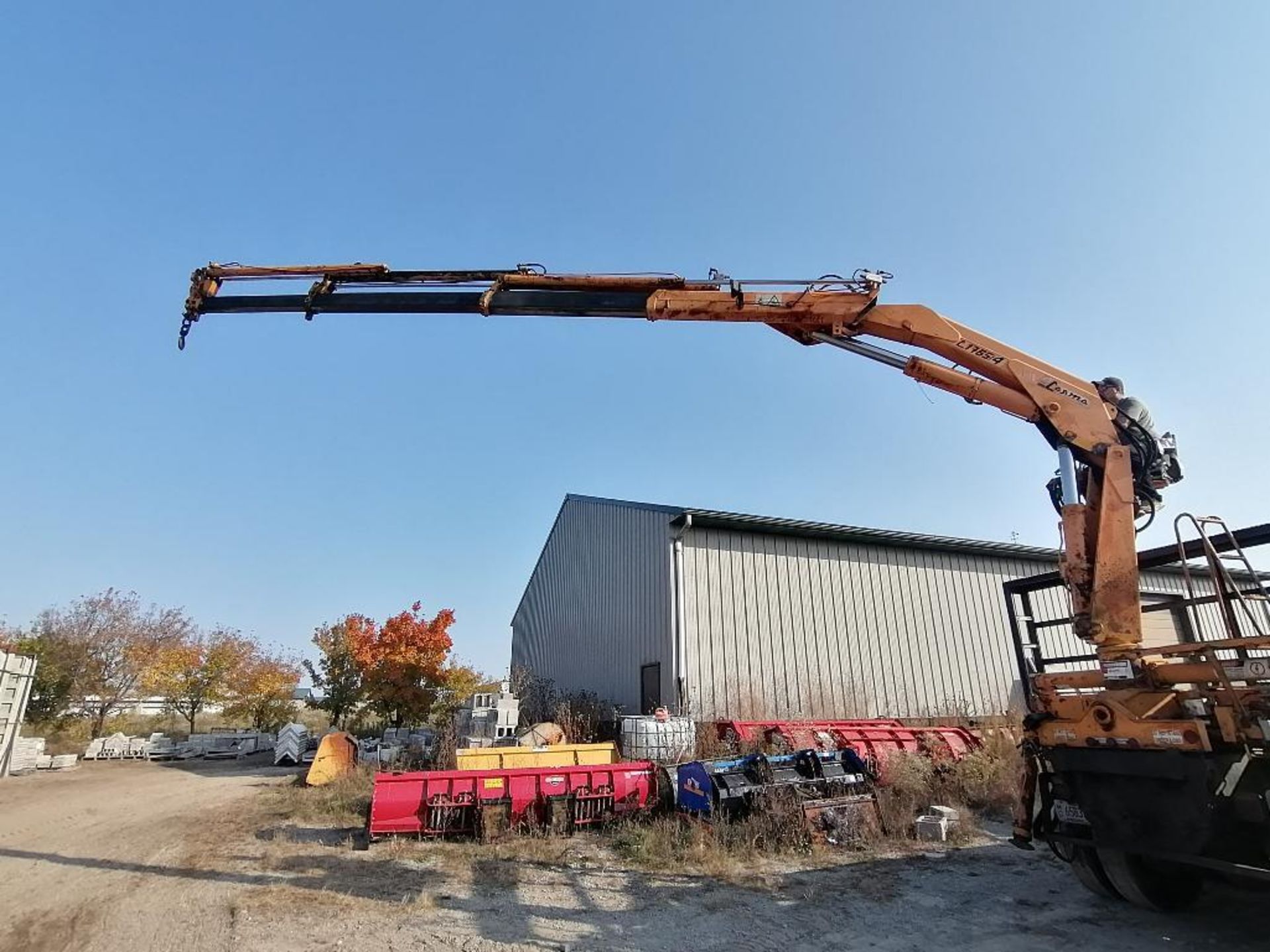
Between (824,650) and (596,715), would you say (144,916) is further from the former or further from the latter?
(824,650)

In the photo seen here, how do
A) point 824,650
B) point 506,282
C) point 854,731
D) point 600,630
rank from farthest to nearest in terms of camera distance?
point 600,630, point 824,650, point 854,731, point 506,282

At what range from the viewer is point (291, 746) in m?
19.2

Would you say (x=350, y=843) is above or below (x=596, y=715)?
below

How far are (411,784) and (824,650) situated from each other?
10251 millimetres

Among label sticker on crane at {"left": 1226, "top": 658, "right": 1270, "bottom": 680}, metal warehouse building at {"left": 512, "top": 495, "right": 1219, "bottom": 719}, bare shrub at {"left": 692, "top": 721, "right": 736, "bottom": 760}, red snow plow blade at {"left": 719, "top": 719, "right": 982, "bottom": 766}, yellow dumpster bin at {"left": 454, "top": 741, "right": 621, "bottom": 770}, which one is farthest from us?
metal warehouse building at {"left": 512, "top": 495, "right": 1219, "bottom": 719}

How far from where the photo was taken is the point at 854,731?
1091cm

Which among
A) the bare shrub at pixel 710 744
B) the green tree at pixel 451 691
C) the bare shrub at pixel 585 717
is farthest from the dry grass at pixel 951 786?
the green tree at pixel 451 691

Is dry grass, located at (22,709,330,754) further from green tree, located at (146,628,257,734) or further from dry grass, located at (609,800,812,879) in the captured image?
dry grass, located at (609,800,812,879)

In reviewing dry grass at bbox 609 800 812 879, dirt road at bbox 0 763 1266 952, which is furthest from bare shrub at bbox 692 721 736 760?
dirt road at bbox 0 763 1266 952

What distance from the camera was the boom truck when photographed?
15.4 feet

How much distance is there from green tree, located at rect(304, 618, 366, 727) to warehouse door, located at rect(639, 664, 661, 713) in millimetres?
10437

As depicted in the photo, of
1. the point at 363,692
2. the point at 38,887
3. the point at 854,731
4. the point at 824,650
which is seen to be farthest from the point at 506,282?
the point at 363,692

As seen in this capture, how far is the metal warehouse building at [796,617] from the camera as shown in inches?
588

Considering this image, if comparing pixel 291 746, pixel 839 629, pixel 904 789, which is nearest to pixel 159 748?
pixel 291 746
